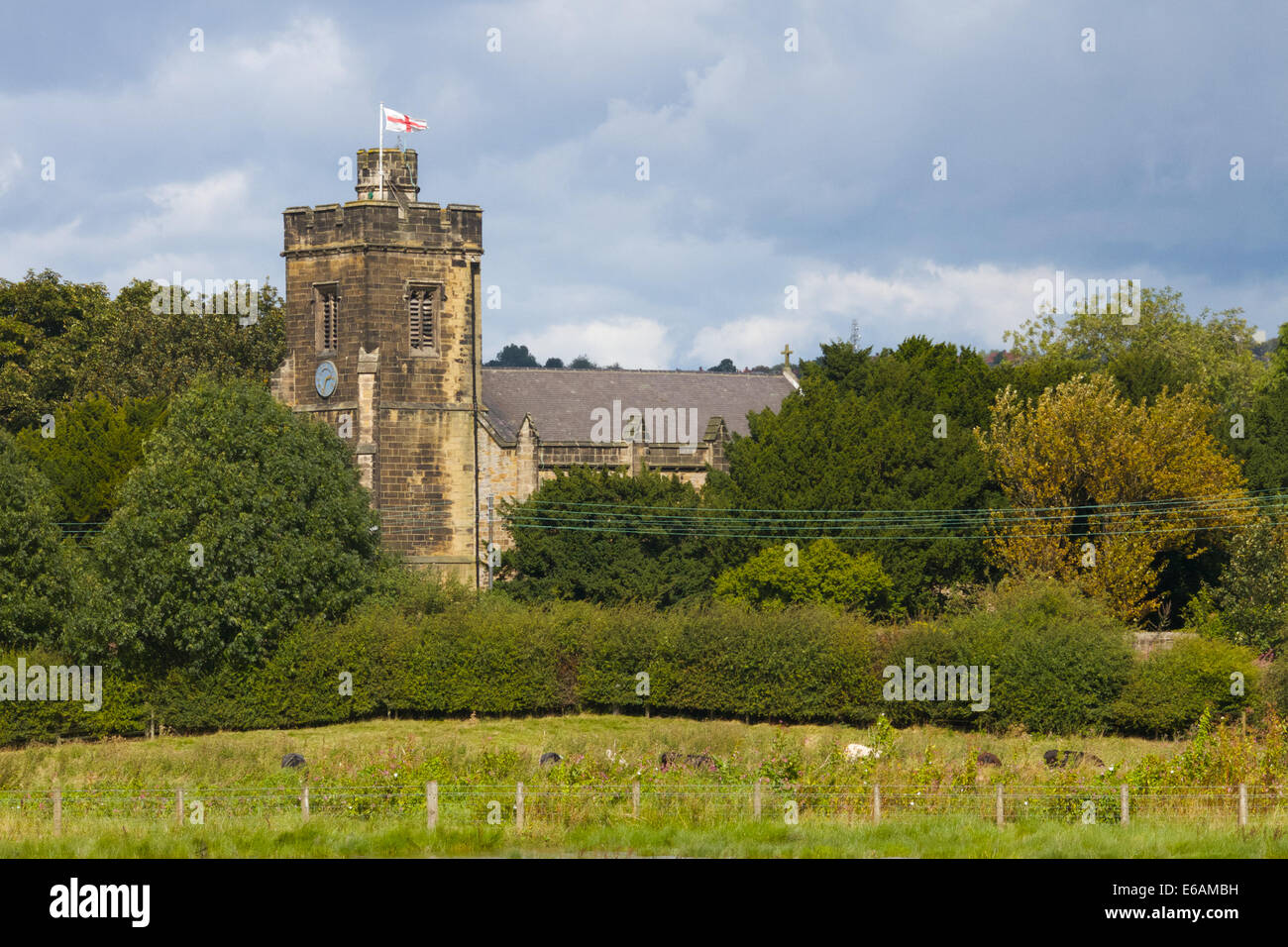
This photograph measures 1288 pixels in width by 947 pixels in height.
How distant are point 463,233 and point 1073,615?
27.3 m

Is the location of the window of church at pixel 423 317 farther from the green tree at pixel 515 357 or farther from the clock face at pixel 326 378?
the green tree at pixel 515 357

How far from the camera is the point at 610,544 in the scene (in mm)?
57812

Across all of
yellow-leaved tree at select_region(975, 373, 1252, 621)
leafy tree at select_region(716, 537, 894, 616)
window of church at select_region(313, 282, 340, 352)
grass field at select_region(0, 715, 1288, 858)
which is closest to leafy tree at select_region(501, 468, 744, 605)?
leafy tree at select_region(716, 537, 894, 616)

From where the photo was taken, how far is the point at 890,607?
185 feet

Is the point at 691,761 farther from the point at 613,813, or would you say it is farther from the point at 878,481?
the point at 878,481

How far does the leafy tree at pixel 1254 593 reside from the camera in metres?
49.9

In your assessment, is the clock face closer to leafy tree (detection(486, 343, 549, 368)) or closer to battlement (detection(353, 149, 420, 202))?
battlement (detection(353, 149, 420, 202))

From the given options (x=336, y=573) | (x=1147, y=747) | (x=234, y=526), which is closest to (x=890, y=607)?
(x=1147, y=747)

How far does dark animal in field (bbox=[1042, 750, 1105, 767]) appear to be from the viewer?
35.4 m

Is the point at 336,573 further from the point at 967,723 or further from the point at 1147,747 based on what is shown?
the point at 1147,747

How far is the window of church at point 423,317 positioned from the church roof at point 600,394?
14.8 feet

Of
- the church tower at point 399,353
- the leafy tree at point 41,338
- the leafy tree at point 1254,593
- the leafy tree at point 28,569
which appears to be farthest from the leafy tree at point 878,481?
the leafy tree at point 41,338

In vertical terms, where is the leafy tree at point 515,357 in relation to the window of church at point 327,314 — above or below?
above

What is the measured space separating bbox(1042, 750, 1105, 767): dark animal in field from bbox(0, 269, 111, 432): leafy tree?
5510cm
